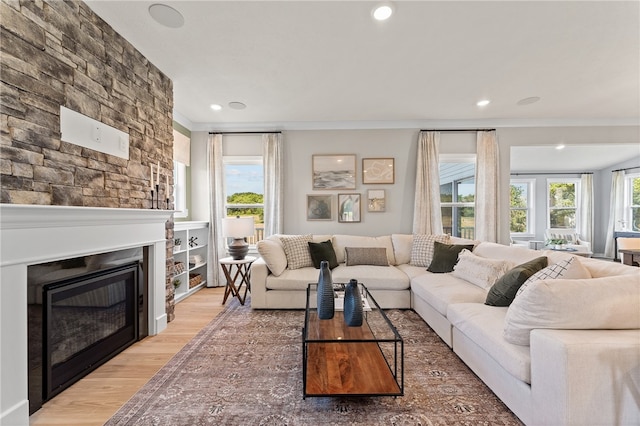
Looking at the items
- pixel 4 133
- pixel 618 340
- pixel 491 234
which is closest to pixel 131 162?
pixel 4 133

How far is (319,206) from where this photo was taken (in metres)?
4.42

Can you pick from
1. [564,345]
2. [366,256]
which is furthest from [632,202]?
[564,345]

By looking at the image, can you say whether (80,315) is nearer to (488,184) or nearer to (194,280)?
(194,280)

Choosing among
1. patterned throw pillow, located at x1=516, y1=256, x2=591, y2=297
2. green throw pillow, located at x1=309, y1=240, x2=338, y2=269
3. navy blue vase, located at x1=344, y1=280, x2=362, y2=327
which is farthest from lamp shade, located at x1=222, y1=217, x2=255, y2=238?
patterned throw pillow, located at x1=516, y1=256, x2=591, y2=297

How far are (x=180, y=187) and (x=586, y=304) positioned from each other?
15.0 ft

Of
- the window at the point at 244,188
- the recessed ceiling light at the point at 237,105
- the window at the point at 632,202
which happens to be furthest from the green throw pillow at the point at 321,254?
the window at the point at 632,202

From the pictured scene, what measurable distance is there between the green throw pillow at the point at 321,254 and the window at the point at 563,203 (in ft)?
22.0

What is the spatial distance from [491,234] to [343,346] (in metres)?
3.44

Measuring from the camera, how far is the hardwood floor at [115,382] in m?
1.57

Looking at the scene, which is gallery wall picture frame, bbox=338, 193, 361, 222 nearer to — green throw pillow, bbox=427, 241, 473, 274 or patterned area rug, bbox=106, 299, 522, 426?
green throw pillow, bbox=427, 241, 473, 274

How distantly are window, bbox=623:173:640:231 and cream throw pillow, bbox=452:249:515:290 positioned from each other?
6.65 m

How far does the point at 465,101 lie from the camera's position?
11.7 ft

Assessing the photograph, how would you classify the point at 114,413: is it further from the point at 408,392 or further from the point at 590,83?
the point at 590,83

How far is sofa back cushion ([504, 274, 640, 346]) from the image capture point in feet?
4.34
